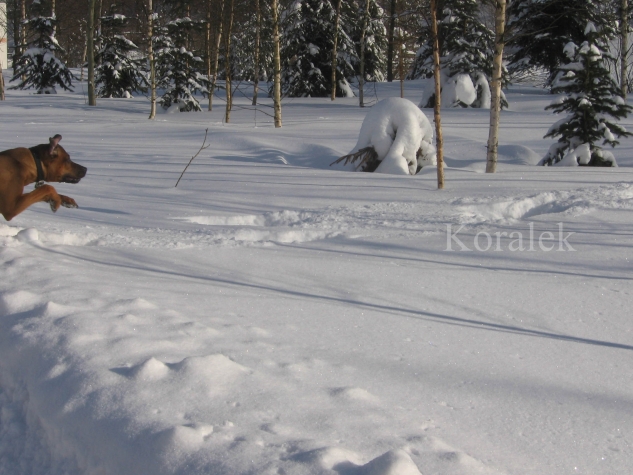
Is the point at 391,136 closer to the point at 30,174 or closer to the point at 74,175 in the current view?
the point at 74,175

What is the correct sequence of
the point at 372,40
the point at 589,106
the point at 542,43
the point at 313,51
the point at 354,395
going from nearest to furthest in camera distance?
the point at 354,395 → the point at 589,106 → the point at 542,43 → the point at 313,51 → the point at 372,40

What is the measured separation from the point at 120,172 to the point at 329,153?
16.6ft

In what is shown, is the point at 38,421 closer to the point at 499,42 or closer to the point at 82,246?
the point at 82,246

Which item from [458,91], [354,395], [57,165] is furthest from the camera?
[458,91]

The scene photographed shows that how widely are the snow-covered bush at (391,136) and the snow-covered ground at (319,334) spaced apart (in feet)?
11.6

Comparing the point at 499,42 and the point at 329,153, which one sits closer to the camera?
the point at 499,42

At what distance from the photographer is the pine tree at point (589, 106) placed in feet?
46.4

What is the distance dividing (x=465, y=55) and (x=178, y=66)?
39.7 ft

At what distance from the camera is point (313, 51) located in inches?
1195

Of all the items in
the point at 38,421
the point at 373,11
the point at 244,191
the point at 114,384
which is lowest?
the point at 38,421

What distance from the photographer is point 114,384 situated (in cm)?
291

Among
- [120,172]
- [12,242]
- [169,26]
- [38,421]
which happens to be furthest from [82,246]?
[169,26]

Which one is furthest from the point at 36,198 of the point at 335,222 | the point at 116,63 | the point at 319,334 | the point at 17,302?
the point at 116,63

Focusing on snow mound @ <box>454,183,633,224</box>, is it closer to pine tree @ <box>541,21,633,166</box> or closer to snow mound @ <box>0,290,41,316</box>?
snow mound @ <box>0,290,41,316</box>
